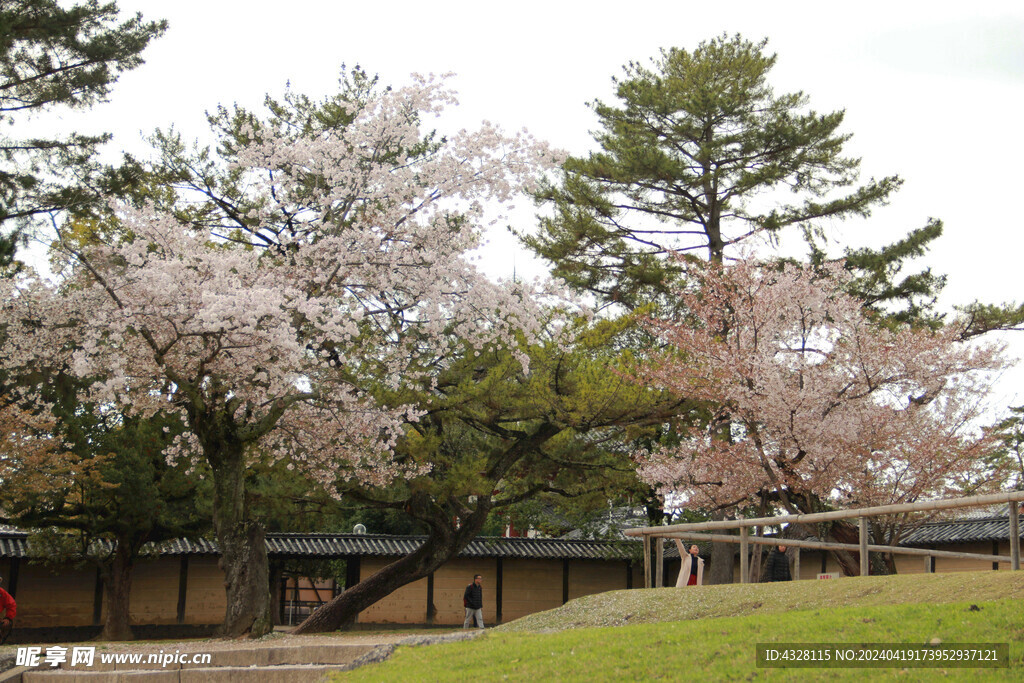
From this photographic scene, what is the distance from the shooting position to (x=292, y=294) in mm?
10375

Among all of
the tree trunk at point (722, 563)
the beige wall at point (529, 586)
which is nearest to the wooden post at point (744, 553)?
the tree trunk at point (722, 563)

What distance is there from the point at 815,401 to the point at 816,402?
0.04m

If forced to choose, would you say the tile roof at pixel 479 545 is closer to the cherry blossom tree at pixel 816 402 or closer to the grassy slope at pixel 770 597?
the cherry blossom tree at pixel 816 402

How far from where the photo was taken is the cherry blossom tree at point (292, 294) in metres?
11.0

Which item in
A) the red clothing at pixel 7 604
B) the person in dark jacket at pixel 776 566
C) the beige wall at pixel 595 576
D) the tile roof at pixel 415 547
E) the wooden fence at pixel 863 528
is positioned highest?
the wooden fence at pixel 863 528

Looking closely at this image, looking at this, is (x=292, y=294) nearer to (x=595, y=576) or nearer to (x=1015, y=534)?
(x=1015, y=534)

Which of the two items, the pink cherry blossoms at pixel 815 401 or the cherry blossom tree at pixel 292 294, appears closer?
the cherry blossom tree at pixel 292 294

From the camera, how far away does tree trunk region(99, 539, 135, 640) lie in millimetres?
20391

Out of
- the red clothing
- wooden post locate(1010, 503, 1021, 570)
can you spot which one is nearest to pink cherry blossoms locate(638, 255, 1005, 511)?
wooden post locate(1010, 503, 1021, 570)

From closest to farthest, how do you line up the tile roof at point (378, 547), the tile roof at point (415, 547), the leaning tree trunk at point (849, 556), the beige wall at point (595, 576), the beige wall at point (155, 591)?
1. the leaning tree trunk at point (849, 556)
2. the tile roof at point (378, 547)
3. the beige wall at point (155, 591)
4. the tile roof at point (415, 547)
5. the beige wall at point (595, 576)

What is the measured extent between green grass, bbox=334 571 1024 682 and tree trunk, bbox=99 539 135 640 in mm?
14939

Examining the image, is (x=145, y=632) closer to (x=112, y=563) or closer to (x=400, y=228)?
(x=112, y=563)

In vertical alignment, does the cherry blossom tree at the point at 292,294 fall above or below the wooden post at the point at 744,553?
above

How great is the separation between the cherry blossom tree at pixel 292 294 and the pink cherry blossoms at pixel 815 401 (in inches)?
139
